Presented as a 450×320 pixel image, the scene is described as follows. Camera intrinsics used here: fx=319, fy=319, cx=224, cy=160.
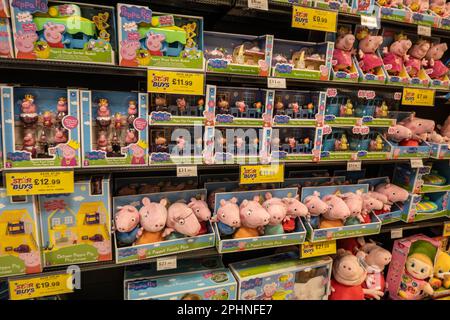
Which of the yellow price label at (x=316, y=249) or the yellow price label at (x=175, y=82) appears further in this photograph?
the yellow price label at (x=316, y=249)

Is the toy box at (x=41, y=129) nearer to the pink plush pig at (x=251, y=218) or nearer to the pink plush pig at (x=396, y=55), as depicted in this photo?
the pink plush pig at (x=251, y=218)

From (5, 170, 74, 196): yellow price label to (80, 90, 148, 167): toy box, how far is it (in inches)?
4.2

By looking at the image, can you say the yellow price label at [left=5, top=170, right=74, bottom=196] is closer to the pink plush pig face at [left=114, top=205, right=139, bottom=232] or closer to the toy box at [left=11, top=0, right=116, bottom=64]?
the pink plush pig face at [left=114, top=205, right=139, bottom=232]

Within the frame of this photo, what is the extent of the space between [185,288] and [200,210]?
0.37 meters

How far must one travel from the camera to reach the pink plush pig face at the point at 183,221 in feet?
4.80

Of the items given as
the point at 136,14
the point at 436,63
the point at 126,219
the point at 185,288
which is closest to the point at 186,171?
the point at 126,219

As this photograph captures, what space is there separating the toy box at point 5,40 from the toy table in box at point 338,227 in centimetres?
147

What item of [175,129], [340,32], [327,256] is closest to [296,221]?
[327,256]

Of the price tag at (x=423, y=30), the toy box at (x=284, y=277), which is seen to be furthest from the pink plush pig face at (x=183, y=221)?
the price tag at (x=423, y=30)

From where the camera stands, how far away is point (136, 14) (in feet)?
4.28

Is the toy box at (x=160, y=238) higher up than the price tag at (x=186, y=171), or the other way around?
the price tag at (x=186, y=171)

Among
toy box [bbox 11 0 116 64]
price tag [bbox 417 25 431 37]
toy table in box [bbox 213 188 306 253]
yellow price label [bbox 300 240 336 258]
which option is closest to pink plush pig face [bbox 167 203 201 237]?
toy table in box [bbox 213 188 306 253]
